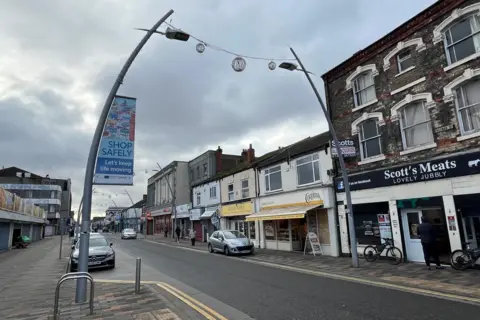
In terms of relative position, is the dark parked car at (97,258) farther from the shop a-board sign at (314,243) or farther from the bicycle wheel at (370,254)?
the bicycle wheel at (370,254)

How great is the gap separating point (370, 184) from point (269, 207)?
8911mm

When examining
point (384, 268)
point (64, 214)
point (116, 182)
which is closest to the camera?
point (116, 182)

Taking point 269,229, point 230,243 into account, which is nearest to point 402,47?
point 230,243

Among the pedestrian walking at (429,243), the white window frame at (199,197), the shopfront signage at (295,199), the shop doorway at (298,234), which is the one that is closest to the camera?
the pedestrian walking at (429,243)

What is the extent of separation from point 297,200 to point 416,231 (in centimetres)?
784

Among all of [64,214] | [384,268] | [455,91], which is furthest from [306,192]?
[64,214]

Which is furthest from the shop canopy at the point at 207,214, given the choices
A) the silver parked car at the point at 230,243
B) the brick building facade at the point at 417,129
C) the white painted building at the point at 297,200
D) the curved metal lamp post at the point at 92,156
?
the curved metal lamp post at the point at 92,156

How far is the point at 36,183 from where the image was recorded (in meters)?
79.1

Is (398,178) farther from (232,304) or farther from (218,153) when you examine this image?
(218,153)

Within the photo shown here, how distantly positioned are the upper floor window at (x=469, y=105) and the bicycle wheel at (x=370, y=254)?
20.0ft

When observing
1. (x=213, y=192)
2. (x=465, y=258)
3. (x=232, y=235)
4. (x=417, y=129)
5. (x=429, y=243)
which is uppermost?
(x=417, y=129)

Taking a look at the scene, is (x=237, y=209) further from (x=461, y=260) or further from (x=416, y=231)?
(x=461, y=260)

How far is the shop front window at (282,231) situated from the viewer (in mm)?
22131

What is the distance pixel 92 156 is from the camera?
8117mm
